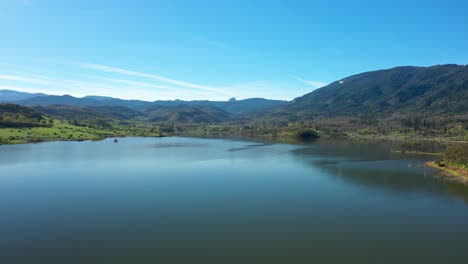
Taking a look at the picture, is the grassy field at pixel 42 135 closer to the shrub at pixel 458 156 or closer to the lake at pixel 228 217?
the lake at pixel 228 217

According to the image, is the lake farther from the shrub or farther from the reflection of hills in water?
the shrub

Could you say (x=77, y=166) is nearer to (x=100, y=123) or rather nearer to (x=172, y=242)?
(x=172, y=242)

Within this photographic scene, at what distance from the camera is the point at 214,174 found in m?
45.3

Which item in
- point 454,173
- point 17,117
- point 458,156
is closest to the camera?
point 454,173

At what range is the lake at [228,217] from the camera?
18.9m

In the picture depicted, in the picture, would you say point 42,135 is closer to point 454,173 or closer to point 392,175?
point 392,175

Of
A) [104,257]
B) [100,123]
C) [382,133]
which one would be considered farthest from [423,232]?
[100,123]

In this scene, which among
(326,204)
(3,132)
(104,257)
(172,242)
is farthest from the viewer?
(3,132)

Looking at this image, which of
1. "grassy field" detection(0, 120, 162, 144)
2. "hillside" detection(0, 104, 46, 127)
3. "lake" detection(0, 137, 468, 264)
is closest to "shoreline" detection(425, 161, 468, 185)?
"lake" detection(0, 137, 468, 264)

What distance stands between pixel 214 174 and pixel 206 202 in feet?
50.6

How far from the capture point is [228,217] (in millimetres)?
25453

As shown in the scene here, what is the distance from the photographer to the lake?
62.0 ft

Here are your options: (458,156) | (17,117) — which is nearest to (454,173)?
(458,156)

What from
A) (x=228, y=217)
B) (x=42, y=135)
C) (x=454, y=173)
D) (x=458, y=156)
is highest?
(x=458, y=156)
